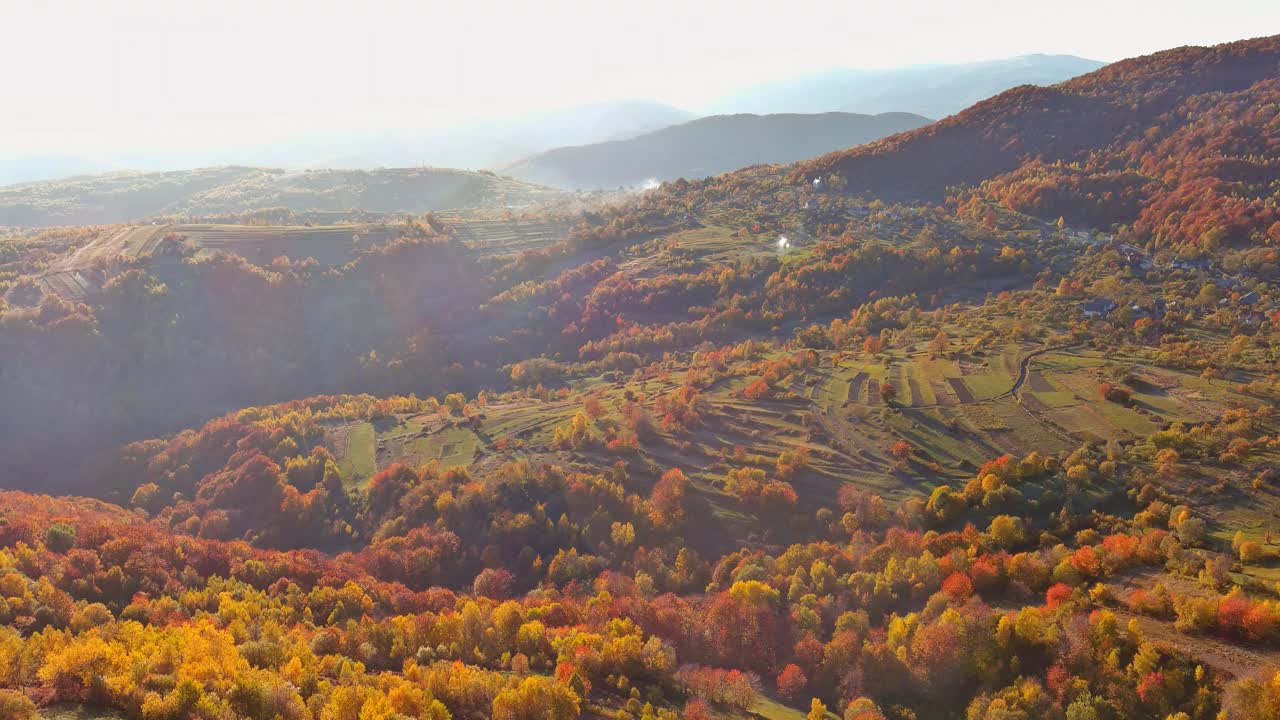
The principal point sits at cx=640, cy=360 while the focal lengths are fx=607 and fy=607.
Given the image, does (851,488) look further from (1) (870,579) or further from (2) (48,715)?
(2) (48,715)

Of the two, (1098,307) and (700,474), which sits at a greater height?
(1098,307)

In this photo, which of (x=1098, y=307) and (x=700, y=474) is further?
(x=1098, y=307)

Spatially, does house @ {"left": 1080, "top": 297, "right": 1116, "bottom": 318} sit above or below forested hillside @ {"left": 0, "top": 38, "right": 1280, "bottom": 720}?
above

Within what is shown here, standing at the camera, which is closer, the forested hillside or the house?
the forested hillside

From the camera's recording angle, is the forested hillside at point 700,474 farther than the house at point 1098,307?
Answer: No

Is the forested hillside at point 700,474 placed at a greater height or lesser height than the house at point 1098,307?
lesser

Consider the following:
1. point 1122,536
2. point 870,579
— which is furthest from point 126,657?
point 1122,536

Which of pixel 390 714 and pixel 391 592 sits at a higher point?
pixel 390 714

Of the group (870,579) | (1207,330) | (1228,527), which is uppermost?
(1207,330)
